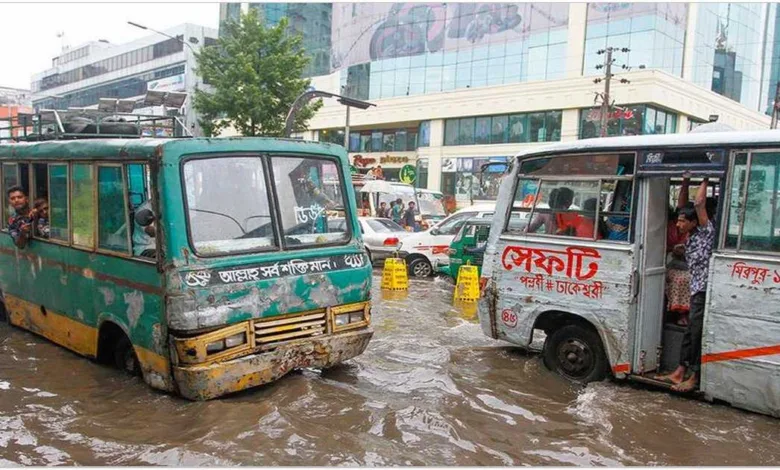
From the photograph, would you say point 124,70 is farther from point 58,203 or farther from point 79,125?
point 58,203

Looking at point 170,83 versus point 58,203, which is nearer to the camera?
point 58,203

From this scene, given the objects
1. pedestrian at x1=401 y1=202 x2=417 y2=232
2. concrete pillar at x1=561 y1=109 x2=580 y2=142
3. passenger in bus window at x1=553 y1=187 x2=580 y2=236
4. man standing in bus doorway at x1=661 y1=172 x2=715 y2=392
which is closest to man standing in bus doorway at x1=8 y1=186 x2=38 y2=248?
passenger in bus window at x1=553 y1=187 x2=580 y2=236

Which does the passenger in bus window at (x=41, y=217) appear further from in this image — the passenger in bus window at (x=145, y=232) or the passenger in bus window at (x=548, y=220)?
the passenger in bus window at (x=548, y=220)

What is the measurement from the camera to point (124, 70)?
2751 inches

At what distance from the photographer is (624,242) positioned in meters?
6.13

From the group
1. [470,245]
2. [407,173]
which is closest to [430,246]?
[470,245]

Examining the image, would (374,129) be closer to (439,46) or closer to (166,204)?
(439,46)

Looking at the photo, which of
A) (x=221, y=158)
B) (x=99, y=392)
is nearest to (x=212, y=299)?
(x=221, y=158)

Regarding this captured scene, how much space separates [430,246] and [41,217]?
9.11 metres

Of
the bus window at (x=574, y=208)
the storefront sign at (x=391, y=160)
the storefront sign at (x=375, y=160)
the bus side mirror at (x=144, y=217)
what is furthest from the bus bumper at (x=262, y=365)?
the storefront sign at (x=375, y=160)

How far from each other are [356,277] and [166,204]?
195cm

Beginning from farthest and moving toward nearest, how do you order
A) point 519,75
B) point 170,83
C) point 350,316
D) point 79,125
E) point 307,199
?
point 170,83 < point 519,75 < point 79,125 < point 350,316 < point 307,199

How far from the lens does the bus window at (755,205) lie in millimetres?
5266

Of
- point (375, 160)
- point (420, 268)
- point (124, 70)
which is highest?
point (124, 70)
